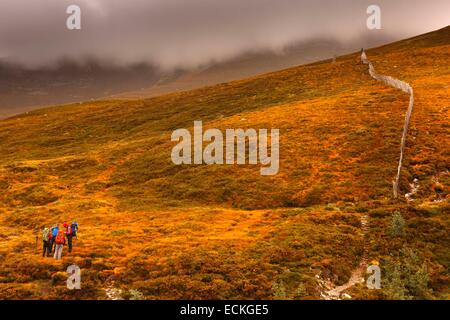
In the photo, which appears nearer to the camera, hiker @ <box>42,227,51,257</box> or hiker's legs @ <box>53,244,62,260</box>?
hiker's legs @ <box>53,244,62,260</box>

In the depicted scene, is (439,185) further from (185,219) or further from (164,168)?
(164,168)

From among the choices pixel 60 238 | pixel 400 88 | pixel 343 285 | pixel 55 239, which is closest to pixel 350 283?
pixel 343 285

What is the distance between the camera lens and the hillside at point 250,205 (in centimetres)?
2781

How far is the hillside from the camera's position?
27.8 metres

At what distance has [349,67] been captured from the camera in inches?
4882

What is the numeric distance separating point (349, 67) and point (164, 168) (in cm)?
8101

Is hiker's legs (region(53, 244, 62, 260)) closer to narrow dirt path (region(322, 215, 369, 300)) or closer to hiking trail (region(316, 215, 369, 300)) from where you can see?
hiking trail (region(316, 215, 369, 300))

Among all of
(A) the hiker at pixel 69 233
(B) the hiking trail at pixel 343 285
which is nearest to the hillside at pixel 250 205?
(B) the hiking trail at pixel 343 285

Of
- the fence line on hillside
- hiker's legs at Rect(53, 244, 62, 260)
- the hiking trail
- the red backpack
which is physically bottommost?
the hiking trail

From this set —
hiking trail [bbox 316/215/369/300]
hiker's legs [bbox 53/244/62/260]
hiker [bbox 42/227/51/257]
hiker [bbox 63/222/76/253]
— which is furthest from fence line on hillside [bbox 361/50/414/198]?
hiker [bbox 42/227/51/257]

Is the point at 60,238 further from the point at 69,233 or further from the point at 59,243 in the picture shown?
the point at 69,233

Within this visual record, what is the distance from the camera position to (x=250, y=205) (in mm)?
46250

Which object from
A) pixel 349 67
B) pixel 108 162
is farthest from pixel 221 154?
pixel 349 67

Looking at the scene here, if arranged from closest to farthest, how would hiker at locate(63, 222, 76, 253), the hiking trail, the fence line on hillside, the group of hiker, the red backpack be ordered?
the hiking trail → the red backpack → the group of hiker → hiker at locate(63, 222, 76, 253) → the fence line on hillside
